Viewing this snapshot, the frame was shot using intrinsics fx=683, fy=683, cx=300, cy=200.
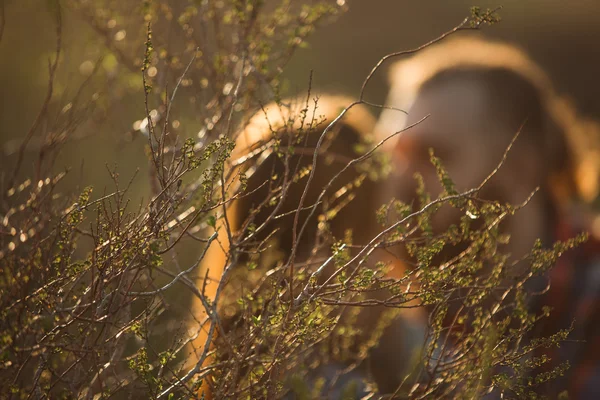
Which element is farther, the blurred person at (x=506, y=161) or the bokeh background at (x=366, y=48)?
the bokeh background at (x=366, y=48)

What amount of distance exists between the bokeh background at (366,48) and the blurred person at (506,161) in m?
1.43

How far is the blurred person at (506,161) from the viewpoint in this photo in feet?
6.42

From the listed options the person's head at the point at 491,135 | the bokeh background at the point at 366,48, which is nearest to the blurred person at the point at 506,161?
the person's head at the point at 491,135

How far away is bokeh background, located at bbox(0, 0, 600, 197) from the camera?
3850 millimetres

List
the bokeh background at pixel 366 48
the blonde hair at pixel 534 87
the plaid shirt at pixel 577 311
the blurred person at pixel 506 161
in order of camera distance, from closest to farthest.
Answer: the plaid shirt at pixel 577 311 → the blurred person at pixel 506 161 → the blonde hair at pixel 534 87 → the bokeh background at pixel 366 48

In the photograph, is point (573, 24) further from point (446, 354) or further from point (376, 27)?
point (446, 354)

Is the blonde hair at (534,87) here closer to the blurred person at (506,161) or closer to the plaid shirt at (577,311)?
the blurred person at (506,161)

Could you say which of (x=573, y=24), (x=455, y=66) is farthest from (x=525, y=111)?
(x=573, y=24)

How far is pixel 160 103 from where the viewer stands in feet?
4.81

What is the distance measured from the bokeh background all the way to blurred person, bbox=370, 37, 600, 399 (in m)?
1.43

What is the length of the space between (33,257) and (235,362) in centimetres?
32

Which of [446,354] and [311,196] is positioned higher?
[311,196]

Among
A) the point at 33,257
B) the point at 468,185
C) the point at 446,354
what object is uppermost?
the point at 468,185

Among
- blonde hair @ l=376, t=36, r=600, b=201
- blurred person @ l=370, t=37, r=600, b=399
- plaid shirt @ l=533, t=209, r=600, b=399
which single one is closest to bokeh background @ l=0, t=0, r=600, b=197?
blonde hair @ l=376, t=36, r=600, b=201
